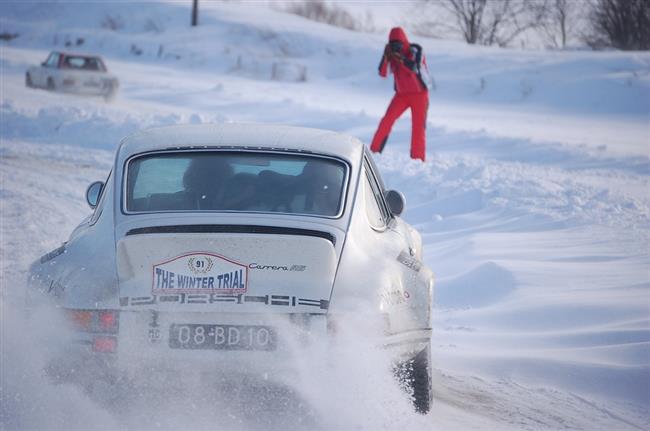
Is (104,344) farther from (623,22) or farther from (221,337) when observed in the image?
(623,22)

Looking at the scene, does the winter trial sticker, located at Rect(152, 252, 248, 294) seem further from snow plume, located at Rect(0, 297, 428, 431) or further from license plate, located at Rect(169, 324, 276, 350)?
snow plume, located at Rect(0, 297, 428, 431)

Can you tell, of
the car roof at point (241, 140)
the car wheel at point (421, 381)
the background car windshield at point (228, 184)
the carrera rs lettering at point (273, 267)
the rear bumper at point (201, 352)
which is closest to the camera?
the rear bumper at point (201, 352)

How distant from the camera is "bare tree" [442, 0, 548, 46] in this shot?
2194 inches

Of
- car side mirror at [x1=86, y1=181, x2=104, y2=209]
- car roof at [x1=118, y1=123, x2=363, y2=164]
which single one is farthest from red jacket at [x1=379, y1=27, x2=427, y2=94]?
car side mirror at [x1=86, y1=181, x2=104, y2=209]

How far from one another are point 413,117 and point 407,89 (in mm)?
391

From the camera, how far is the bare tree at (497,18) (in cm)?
5572

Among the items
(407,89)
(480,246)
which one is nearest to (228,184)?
(480,246)

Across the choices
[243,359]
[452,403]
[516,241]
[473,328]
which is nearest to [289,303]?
[243,359]

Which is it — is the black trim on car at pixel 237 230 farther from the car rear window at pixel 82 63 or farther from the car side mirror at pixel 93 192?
the car rear window at pixel 82 63

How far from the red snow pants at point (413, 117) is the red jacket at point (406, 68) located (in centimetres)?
10

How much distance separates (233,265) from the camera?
3760 mm

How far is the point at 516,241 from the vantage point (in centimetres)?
862

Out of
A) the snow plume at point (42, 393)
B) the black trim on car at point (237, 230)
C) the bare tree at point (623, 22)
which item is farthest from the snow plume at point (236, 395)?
Answer: the bare tree at point (623, 22)

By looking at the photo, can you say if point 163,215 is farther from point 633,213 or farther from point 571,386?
point 633,213
